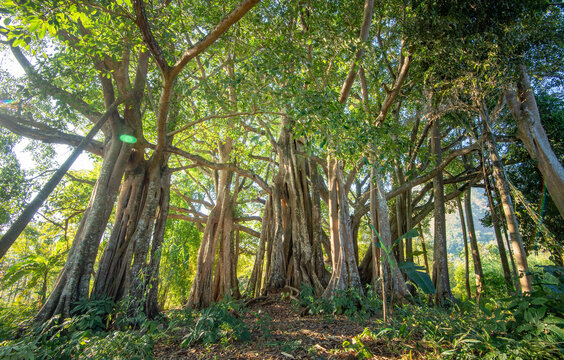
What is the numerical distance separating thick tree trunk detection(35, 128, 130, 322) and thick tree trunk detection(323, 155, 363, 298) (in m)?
3.92

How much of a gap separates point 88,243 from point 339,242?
14.0 ft

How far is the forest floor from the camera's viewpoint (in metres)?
2.55

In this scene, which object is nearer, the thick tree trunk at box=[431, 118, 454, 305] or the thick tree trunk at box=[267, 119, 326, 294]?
the thick tree trunk at box=[431, 118, 454, 305]

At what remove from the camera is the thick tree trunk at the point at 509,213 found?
4199 millimetres

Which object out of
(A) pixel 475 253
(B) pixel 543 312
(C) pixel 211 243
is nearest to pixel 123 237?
(C) pixel 211 243

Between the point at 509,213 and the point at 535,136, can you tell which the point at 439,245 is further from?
the point at 535,136

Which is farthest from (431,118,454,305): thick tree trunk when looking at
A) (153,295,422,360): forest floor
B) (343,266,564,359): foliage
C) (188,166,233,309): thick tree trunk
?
(188,166,233,309): thick tree trunk

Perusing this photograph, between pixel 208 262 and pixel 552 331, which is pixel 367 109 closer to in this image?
pixel 552 331

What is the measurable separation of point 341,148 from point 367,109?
2.67 m

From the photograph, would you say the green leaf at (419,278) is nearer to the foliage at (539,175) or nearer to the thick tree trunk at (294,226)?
the thick tree trunk at (294,226)

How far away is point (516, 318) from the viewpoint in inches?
86.0

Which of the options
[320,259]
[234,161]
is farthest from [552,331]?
[234,161]

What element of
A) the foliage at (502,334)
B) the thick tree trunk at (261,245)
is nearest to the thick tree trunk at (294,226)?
the thick tree trunk at (261,245)

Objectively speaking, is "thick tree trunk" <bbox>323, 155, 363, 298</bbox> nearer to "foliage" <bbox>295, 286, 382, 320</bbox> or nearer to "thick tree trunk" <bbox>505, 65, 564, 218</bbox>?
"foliage" <bbox>295, 286, 382, 320</bbox>
